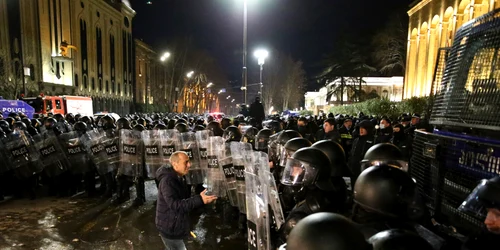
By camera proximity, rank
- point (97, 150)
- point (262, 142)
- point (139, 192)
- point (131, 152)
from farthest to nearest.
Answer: point (139, 192) → point (97, 150) → point (131, 152) → point (262, 142)

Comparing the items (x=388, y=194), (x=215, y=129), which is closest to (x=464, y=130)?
(x=388, y=194)

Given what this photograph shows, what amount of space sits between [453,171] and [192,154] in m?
4.69

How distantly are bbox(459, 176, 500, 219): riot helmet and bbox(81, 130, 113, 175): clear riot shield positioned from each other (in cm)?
715

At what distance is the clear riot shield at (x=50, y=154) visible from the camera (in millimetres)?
7746

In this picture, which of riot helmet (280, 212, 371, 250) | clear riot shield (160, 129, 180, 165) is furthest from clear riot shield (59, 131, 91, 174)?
riot helmet (280, 212, 371, 250)

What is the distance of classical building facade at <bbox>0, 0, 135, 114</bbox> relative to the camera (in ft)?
90.6

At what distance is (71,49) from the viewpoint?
3644 centimetres

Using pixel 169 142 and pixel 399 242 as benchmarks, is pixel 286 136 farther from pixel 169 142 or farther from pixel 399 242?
pixel 399 242

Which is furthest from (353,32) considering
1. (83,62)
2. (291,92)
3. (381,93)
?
(83,62)

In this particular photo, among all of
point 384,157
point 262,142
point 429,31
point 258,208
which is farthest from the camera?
point 429,31

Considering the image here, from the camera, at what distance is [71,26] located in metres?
36.7

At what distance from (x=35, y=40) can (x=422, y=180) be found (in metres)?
34.5

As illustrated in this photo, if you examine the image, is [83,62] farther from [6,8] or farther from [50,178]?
[50,178]

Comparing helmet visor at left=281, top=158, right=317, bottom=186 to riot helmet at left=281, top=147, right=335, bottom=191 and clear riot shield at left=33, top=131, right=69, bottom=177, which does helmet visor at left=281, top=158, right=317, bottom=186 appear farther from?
clear riot shield at left=33, top=131, right=69, bottom=177
